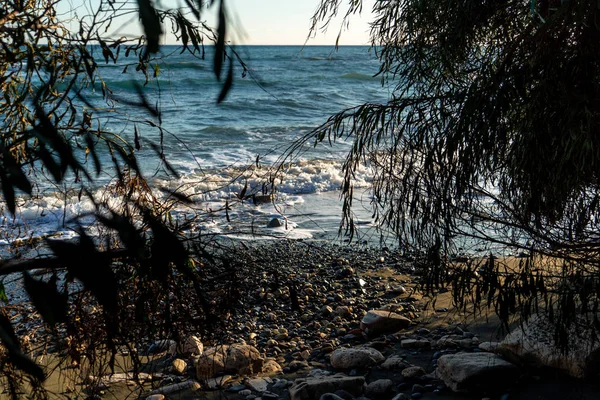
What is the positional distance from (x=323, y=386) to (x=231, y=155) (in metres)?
12.4

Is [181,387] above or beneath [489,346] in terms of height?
beneath

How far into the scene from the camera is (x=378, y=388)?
14.9 feet

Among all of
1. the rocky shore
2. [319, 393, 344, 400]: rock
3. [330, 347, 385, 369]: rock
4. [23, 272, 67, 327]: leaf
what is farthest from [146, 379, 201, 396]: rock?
[23, 272, 67, 327]: leaf

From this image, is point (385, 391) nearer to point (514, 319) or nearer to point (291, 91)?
point (514, 319)

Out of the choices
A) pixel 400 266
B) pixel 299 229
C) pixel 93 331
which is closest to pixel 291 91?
pixel 299 229

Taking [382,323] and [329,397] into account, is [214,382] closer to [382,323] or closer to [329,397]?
[329,397]

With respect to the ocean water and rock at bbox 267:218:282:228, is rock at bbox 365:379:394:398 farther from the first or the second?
rock at bbox 267:218:282:228

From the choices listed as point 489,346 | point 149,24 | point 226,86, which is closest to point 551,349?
point 489,346

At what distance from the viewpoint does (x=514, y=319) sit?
527cm

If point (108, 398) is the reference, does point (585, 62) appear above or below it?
above

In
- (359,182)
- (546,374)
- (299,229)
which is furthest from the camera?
(359,182)

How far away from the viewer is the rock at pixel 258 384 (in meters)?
4.76

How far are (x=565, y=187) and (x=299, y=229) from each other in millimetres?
6415

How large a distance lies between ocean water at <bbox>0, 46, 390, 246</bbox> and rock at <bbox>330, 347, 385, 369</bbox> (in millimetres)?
1278
